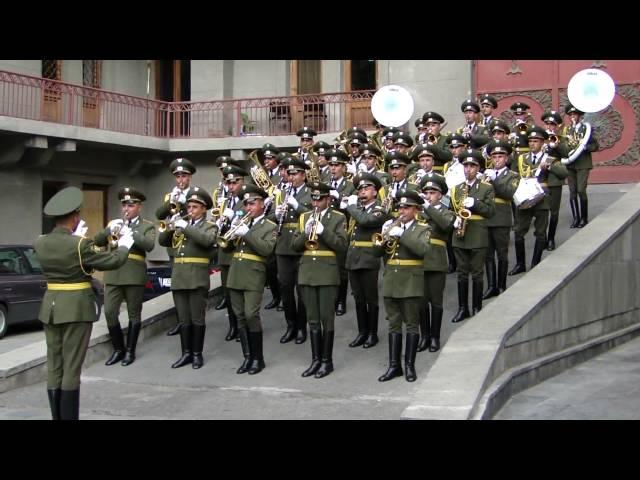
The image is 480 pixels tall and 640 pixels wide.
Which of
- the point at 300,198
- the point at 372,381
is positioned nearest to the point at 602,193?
the point at 300,198

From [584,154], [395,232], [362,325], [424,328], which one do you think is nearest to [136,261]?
[362,325]

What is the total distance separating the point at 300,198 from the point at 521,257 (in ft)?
9.99

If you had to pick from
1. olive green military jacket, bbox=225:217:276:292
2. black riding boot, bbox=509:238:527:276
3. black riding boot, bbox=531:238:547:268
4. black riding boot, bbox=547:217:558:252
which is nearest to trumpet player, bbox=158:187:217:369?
olive green military jacket, bbox=225:217:276:292

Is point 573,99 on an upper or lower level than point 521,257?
upper

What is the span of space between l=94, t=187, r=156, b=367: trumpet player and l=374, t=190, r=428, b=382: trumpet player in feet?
9.34

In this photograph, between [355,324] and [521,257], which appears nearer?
[355,324]

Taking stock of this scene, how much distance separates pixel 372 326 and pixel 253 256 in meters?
1.58

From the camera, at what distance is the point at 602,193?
1512 centimetres

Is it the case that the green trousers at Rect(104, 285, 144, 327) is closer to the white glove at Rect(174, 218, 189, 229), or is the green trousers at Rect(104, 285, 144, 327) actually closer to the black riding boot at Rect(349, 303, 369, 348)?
the white glove at Rect(174, 218, 189, 229)

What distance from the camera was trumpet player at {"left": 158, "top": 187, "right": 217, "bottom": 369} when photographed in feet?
32.8

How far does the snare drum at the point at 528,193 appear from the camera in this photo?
11.0m

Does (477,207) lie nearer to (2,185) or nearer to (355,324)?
(355,324)

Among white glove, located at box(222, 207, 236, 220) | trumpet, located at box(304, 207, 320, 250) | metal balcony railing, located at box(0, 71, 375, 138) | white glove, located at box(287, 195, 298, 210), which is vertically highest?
metal balcony railing, located at box(0, 71, 375, 138)

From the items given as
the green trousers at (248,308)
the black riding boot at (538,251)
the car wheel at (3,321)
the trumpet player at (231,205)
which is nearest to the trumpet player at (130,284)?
the trumpet player at (231,205)
